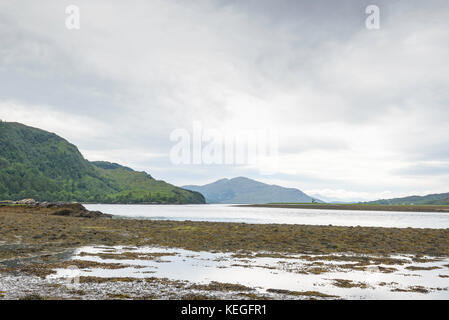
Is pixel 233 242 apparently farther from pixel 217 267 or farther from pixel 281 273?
pixel 281 273

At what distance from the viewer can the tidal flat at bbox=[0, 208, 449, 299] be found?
48.8 feet

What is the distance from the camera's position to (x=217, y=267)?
21547mm

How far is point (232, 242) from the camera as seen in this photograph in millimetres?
35375

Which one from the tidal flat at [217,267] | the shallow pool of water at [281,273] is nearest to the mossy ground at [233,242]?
the tidal flat at [217,267]

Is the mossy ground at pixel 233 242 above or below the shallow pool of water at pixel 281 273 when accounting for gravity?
below

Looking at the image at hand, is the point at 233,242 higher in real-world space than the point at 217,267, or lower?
lower

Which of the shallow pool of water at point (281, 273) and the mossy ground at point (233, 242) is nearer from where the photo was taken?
the shallow pool of water at point (281, 273)

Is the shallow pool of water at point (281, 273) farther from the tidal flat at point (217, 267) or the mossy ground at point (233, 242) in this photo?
the mossy ground at point (233, 242)

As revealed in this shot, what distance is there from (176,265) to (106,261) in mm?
4952

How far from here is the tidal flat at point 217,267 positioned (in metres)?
14.9

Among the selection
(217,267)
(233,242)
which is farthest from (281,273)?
(233,242)

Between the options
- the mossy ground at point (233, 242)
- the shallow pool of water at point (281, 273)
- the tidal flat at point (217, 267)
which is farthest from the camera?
the mossy ground at point (233, 242)

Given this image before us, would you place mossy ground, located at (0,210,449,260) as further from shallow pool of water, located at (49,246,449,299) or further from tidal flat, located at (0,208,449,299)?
shallow pool of water, located at (49,246,449,299)
